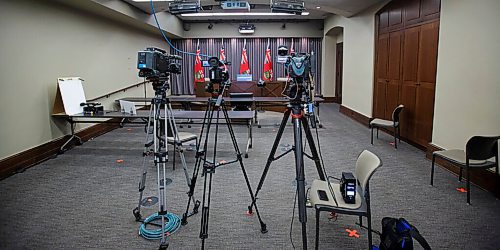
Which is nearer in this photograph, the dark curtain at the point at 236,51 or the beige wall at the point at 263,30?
the beige wall at the point at 263,30

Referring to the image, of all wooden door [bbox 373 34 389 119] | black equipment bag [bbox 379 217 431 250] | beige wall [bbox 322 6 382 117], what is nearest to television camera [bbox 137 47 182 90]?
black equipment bag [bbox 379 217 431 250]

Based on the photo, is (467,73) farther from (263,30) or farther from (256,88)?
(263,30)

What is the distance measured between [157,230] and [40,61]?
11.7 feet

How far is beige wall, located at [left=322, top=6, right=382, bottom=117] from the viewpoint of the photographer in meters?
7.13

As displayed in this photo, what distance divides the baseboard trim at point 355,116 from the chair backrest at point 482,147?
3.96 meters

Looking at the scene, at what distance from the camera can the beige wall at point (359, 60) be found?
7.13 metres

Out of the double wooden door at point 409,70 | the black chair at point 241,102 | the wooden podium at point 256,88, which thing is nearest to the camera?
the double wooden door at point 409,70

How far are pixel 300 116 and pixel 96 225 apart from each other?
1.87 m

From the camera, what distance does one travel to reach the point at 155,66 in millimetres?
2500

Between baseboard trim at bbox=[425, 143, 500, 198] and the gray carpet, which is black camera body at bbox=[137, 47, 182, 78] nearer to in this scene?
the gray carpet

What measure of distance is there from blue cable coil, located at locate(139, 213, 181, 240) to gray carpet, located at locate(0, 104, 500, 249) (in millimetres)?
50

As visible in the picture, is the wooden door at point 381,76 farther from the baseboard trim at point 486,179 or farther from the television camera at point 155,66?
the television camera at point 155,66

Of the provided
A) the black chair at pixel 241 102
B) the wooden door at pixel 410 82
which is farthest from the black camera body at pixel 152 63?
the black chair at pixel 241 102

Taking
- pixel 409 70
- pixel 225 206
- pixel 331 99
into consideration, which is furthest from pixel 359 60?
pixel 225 206
